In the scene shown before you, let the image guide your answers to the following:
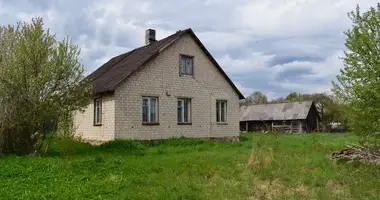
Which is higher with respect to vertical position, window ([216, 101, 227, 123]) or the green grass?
window ([216, 101, 227, 123])

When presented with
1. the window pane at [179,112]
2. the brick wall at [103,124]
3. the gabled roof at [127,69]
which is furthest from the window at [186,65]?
the brick wall at [103,124]

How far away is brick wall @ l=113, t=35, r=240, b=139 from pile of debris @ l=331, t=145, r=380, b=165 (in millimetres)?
8981

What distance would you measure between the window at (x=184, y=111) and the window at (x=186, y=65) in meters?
1.59

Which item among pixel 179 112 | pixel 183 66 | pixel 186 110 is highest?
pixel 183 66

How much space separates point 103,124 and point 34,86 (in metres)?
5.92

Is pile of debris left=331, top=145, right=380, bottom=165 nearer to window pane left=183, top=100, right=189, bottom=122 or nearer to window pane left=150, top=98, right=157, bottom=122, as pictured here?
window pane left=150, top=98, right=157, bottom=122

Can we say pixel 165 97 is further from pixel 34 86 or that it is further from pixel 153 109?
pixel 34 86

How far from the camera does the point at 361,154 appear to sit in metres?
10.3

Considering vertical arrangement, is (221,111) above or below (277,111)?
below

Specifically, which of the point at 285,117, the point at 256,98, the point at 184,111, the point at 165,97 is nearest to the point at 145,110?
the point at 165,97

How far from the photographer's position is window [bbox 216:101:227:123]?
2108cm

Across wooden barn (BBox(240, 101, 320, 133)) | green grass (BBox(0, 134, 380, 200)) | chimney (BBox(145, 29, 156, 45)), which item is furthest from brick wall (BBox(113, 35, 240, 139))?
wooden barn (BBox(240, 101, 320, 133))

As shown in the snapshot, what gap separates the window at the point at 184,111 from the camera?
19.0m

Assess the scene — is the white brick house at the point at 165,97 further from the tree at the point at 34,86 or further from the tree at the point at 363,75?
the tree at the point at 363,75
